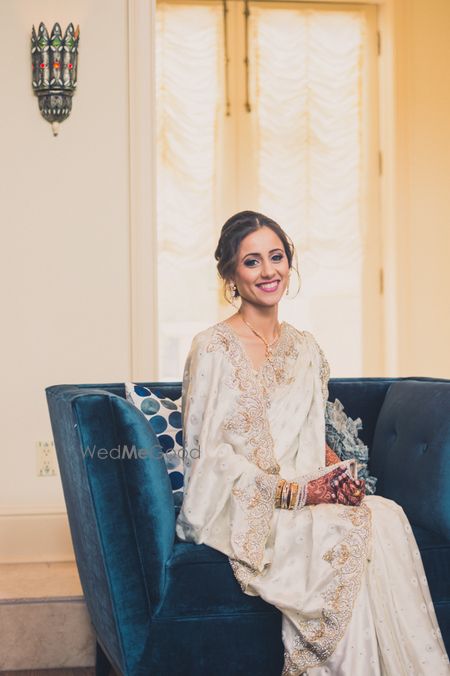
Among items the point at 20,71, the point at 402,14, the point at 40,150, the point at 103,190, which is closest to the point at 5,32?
the point at 20,71

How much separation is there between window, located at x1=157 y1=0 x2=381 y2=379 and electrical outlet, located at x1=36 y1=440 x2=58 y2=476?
1.50 m

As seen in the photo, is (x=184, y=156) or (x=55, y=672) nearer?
(x=55, y=672)

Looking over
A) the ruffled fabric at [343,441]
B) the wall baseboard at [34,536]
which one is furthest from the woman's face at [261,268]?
the wall baseboard at [34,536]

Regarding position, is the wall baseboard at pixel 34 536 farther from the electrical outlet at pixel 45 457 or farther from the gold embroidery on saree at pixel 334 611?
the gold embroidery on saree at pixel 334 611

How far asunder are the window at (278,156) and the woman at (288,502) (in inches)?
94.4

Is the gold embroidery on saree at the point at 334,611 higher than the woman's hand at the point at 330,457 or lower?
lower

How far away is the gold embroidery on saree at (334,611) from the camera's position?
79.5 inches

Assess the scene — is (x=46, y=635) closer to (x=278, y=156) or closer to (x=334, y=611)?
(x=334, y=611)

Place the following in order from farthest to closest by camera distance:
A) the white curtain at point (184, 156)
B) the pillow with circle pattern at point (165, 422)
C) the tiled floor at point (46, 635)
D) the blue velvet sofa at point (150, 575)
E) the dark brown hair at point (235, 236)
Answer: the white curtain at point (184, 156), the tiled floor at point (46, 635), the pillow with circle pattern at point (165, 422), the dark brown hair at point (235, 236), the blue velvet sofa at point (150, 575)

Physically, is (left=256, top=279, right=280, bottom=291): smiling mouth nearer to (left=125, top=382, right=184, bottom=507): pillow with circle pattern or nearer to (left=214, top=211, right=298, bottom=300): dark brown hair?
(left=214, top=211, right=298, bottom=300): dark brown hair

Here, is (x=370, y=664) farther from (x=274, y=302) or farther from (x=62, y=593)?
(x=62, y=593)

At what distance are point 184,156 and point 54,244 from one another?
1.62 metres

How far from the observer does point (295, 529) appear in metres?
2.17

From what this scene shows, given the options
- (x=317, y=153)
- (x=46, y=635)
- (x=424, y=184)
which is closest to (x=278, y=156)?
(x=317, y=153)
